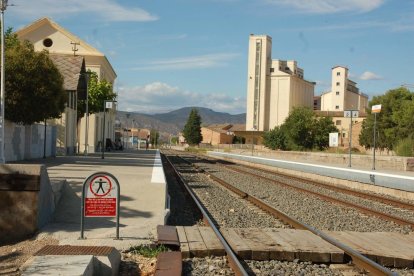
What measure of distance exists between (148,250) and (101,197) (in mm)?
1164

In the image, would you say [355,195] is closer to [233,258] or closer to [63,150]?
[233,258]

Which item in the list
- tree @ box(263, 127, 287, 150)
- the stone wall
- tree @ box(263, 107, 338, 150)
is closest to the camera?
the stone wall

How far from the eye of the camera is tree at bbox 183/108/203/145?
491 ft

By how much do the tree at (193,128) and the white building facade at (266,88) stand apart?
23856 millimetres

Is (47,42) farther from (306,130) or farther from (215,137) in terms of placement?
(215,137)

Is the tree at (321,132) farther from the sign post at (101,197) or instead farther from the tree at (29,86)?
the sign post at (101,197)

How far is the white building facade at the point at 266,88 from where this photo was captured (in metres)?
126

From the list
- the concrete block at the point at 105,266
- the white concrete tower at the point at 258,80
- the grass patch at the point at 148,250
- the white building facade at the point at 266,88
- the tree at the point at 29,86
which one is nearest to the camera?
the concrete block at the point at 105,266

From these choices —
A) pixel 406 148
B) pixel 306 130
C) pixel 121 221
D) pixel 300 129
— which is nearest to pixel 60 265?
pixel 121 221

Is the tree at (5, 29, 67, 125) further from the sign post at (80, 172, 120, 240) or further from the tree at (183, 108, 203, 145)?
the tree at (183, 108, 203, 145)

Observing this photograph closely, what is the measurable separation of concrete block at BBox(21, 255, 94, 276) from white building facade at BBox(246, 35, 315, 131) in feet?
393

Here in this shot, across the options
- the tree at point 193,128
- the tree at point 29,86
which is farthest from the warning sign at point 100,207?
the tree at point 193,128

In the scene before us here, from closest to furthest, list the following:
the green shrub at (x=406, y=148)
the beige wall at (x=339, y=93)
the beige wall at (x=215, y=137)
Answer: the green shrub at (x=406, y=148)
the beige wall at (x=339, y=93)
the beige wall at (x=215, y=137)

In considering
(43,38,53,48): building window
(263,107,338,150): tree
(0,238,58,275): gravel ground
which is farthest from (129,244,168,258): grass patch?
(263,107,338,150): tree
